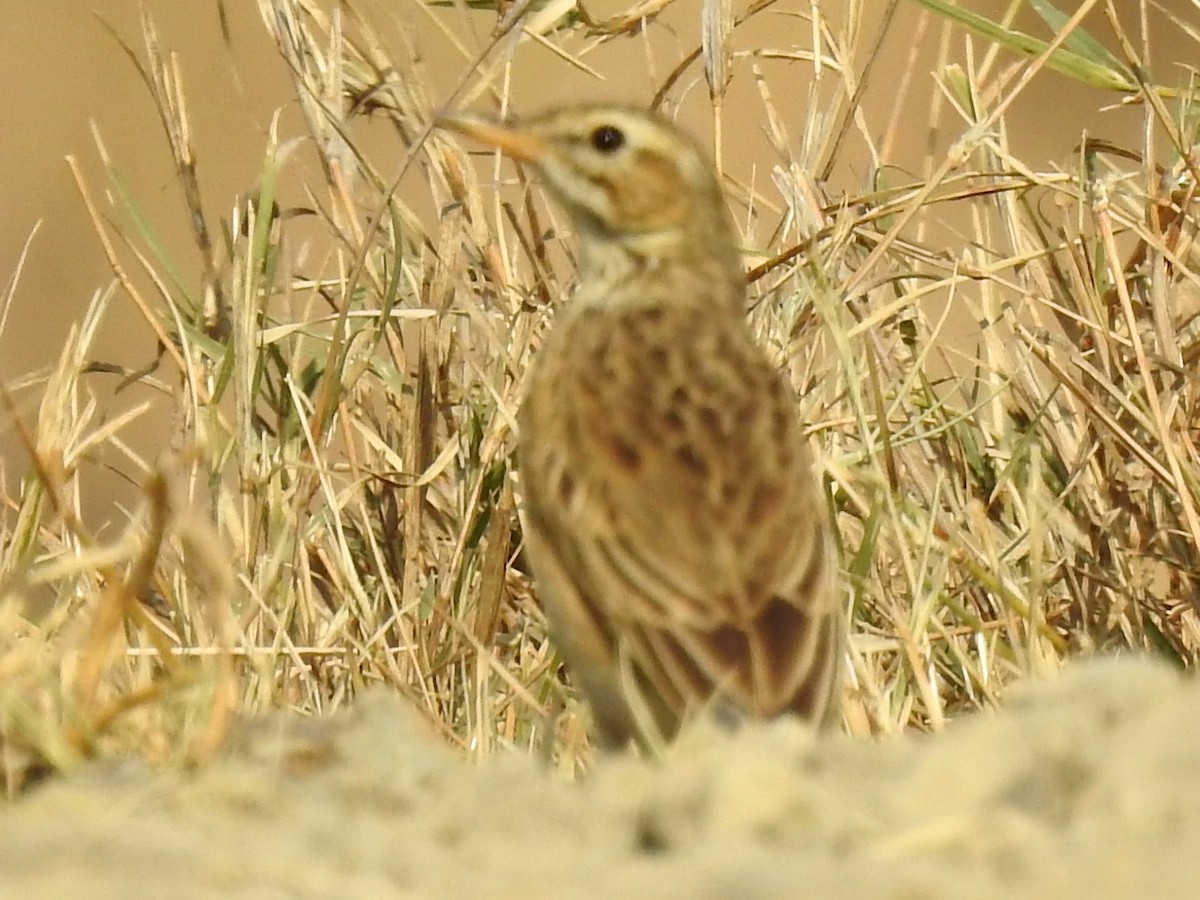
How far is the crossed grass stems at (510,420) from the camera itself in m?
Answer: 4.32

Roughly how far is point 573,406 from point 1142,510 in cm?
127

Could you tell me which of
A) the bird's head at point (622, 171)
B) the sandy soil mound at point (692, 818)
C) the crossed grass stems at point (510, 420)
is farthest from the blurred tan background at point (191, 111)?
the sandy soil mound at point (692, 818)

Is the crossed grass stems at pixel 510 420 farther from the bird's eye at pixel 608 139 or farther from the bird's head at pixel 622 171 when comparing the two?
the bird's eye at pixel 608 139

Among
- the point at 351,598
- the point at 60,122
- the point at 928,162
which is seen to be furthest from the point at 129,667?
the point at 60,122

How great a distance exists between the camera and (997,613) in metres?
4.54

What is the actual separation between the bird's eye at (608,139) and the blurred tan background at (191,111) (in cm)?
326

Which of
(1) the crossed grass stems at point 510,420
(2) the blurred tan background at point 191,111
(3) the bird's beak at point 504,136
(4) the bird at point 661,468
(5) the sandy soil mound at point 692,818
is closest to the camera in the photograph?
(5) the sandy soil mound at point 692,818

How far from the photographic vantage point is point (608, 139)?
15.0ft

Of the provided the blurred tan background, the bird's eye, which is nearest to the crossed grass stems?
the bird's eye

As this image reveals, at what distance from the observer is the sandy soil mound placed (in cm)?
240

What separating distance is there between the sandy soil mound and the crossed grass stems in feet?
3.34

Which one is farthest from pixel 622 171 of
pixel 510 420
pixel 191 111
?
pixel 191 111

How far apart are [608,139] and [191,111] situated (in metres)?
5.58

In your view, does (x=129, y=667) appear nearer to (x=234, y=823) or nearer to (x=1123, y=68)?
(x=234, y=823)
